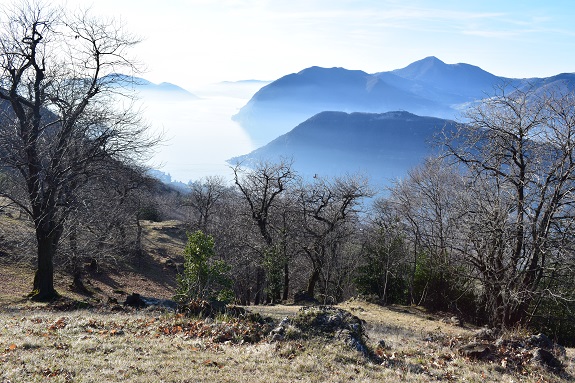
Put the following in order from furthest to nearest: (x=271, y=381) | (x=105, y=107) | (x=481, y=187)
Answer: (x=105, y=107) → (x=481, y=187) → (x=271, y=381)

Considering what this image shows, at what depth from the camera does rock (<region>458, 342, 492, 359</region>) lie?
9023 millimetres

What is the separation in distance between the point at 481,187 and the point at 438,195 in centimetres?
841

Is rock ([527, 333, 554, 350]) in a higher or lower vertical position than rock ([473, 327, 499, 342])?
higher

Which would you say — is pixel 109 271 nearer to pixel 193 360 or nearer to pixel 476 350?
pixel 193 360

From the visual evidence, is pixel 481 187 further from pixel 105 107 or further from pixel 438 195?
pixel 105 107

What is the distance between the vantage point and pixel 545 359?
8695 mm

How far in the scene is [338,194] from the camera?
90.6 feet

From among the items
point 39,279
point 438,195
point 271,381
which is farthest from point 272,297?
point 271,381

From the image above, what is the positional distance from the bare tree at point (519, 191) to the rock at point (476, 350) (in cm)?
322

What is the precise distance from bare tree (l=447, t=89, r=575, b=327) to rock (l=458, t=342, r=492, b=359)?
3223 millimetres

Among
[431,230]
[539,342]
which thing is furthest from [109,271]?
[539,342]

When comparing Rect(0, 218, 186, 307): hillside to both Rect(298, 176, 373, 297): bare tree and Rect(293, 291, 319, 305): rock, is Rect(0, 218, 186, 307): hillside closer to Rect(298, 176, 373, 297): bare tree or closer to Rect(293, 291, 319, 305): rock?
Rect(293, 291, 319, 305): rock

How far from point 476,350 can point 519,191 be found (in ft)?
21.7

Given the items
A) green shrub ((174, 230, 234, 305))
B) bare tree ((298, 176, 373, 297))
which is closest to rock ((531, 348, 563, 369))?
green shrub ((174, 230, 234, 305))
